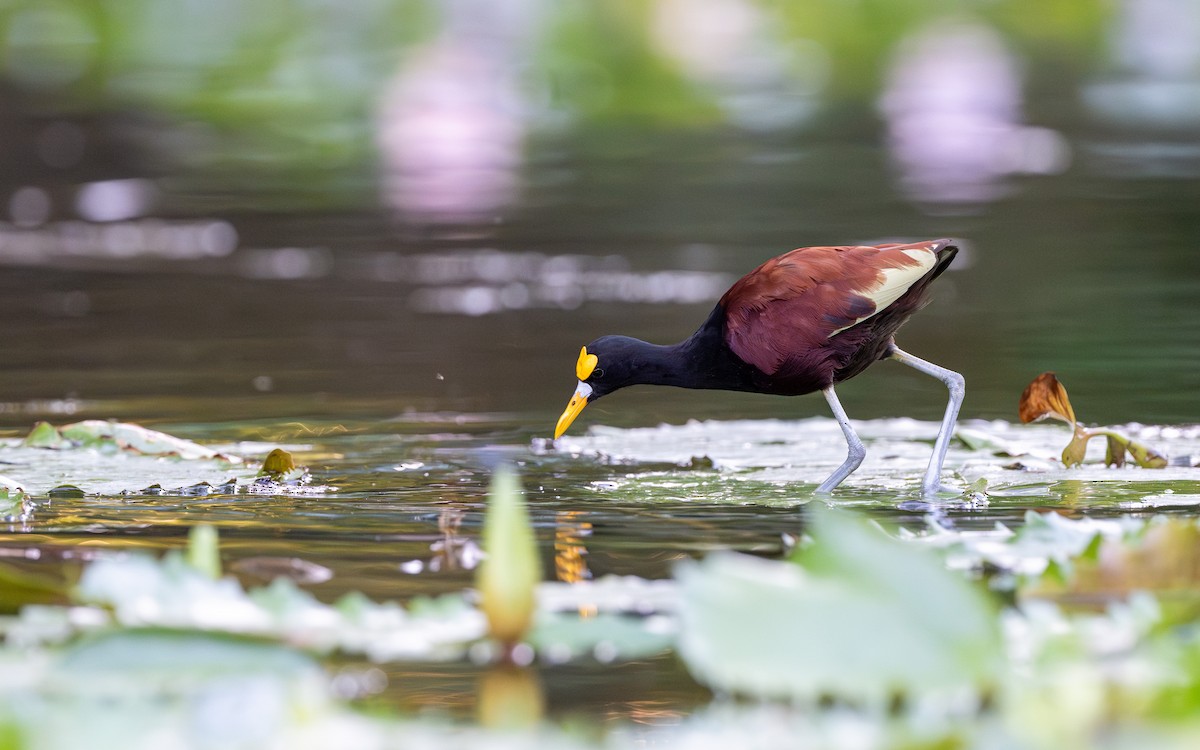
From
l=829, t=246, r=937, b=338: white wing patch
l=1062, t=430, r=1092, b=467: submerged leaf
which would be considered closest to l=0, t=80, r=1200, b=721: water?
l=1062, t=430, r=1092, b=467: submerged leaf

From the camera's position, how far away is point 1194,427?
680 centimetres

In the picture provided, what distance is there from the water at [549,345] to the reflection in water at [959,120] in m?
0.59

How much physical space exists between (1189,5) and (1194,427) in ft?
101

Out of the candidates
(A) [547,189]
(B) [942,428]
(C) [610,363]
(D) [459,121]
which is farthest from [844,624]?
(D) [459,121]

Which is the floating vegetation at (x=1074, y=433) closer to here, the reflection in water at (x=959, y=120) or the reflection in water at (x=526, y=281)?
the reflection in water at (x=526, y=281)

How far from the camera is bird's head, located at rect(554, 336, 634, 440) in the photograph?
6.65 m

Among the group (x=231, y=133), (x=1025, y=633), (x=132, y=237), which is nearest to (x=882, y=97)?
(x=231, y=133)

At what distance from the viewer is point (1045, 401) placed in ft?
19.5

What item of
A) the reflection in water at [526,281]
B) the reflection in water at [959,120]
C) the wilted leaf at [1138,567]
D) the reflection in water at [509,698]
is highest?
the reflection in water at [959,120]

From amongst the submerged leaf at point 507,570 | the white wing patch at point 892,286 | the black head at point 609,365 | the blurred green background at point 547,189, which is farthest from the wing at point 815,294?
the submerged leaf at point 507,570

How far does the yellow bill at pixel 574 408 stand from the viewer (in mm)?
6371

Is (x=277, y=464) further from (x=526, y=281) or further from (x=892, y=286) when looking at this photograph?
(x=526, y=281)

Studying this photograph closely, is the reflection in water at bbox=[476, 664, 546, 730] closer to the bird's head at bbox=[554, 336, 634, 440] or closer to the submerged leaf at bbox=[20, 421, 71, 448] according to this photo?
the bird's head at bbox=[554, 336, 634, 440]

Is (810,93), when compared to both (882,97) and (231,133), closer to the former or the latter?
(882,97)
